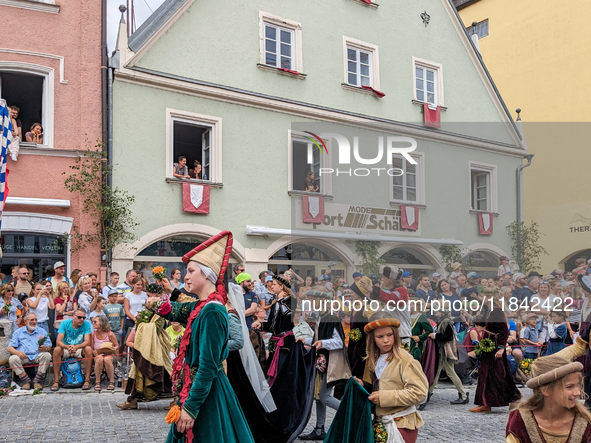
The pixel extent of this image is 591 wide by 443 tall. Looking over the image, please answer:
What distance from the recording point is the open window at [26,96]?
14.5 meters

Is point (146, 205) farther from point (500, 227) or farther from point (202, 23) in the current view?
point (500, 227)

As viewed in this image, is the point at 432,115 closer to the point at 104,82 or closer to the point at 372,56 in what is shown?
the point at 372,56

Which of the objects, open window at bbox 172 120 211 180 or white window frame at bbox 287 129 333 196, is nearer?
open window at bbox 172 120 211 180

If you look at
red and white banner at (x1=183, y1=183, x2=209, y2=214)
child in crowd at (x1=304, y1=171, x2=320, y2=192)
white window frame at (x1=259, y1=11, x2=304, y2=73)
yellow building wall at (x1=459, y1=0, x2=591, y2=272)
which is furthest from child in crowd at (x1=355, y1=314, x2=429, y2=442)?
yellow building wall at (x1=459, y1=0, x2=591, y2=272)

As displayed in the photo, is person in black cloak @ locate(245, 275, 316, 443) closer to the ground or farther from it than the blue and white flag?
closer to the ground

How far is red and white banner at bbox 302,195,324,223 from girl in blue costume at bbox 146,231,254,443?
12.8m

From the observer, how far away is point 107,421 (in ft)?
26.3

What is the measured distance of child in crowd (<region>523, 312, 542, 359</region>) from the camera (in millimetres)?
12242

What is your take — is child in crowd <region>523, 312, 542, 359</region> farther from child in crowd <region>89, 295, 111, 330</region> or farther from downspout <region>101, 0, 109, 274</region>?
downspout <region>101, 0, 109, 274</region>

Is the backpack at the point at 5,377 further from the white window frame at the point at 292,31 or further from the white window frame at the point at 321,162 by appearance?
the white window frame at the point at 292,31

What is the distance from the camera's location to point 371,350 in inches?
191

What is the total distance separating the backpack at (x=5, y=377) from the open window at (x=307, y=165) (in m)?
8.86

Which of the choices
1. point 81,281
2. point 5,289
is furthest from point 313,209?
point 5,289

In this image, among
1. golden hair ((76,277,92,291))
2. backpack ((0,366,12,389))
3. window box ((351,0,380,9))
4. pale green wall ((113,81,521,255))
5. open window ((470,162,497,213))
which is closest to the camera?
backpack ((0,366,12,389))
